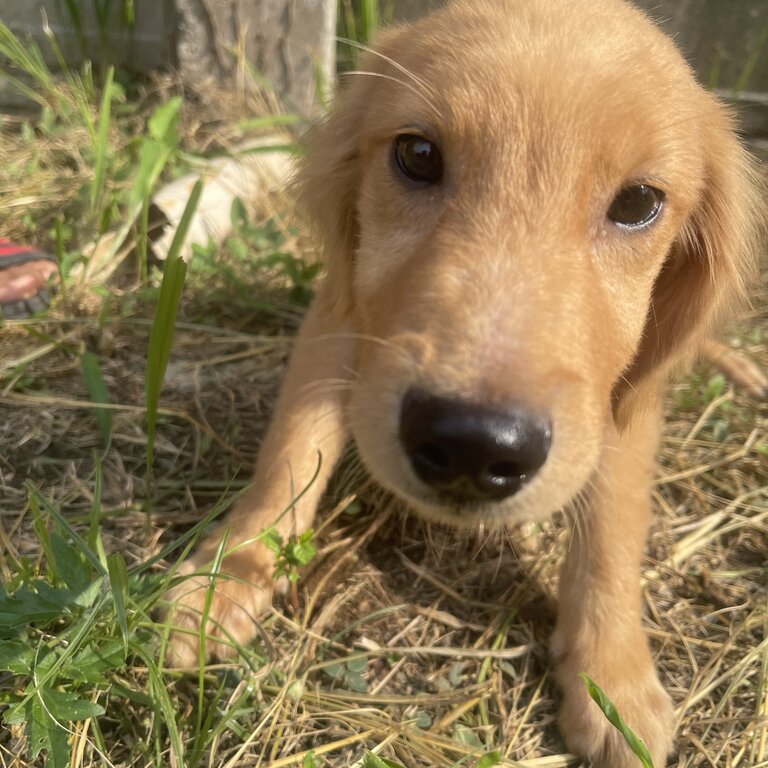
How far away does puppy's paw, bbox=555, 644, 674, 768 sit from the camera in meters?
1.70

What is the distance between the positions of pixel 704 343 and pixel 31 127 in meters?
3.74

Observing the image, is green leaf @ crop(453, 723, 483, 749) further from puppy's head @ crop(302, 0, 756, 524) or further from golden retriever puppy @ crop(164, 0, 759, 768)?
puppy's head @ crop(302, 0, 756, 524)

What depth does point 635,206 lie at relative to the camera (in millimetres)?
1625

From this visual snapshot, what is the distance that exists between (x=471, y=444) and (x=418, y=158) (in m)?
0.78

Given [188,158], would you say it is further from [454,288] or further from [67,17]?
[454,288]

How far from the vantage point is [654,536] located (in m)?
2.27

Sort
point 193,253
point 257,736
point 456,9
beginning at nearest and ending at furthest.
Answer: point 257,736 < point 456,9 < point 193,253

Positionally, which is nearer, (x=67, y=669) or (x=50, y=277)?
(x=67, y=669)

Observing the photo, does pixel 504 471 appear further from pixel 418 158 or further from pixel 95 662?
pixel 95 662

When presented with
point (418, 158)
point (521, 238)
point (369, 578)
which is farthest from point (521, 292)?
point (369, 578)

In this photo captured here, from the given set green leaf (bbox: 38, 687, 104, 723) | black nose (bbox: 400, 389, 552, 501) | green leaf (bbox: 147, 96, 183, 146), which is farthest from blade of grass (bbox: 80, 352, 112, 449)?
black nose (bbox: 400, 389, 552, 501)

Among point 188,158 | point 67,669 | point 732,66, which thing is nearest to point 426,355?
point 67,669

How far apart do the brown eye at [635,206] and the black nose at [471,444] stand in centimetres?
60

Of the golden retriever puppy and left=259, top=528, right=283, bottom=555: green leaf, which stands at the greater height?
the golden retriever puppy
